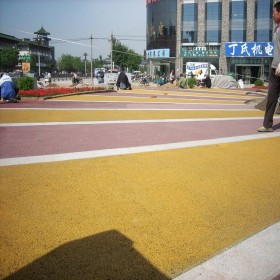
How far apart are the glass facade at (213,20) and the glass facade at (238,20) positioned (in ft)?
6.06

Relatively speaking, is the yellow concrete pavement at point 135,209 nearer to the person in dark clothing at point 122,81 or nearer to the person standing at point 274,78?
the person standing at point 274,78

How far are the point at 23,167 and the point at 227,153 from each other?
2714 mm

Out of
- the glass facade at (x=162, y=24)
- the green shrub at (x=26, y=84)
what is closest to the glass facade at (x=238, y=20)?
the glass facade at (x=162, y=24)

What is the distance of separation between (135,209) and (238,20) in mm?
52639

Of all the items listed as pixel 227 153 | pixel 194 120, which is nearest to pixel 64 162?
pixel 227 153

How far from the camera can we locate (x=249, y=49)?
46.3m

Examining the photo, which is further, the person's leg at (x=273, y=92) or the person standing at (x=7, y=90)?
the person standing at (x=7, y=90)

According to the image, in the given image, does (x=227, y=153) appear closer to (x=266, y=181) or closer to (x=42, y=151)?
(x=266, y=181)

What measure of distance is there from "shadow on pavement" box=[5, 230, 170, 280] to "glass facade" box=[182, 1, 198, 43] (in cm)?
5372

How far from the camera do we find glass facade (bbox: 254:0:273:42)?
4706 cm

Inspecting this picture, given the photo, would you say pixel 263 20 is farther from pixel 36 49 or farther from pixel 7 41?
pixel 36 49

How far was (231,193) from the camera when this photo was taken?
9.75 feet

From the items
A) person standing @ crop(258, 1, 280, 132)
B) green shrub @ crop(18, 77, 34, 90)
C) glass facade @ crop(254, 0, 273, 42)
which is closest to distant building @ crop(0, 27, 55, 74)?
glass facade @ crop(254, 0, 273, 42)

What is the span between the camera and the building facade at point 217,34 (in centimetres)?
4716
